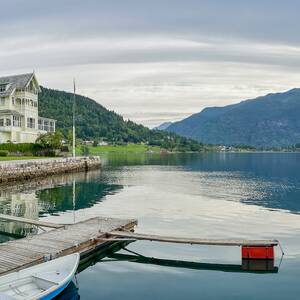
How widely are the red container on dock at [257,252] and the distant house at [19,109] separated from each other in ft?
233

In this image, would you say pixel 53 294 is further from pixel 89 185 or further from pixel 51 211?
pixel 89 185

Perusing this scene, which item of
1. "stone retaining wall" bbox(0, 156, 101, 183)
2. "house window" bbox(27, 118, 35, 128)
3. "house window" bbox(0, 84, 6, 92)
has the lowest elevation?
"stone retaining wall" bbox(0, 156, 101, 183)

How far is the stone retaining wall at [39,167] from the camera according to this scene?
5688 cm

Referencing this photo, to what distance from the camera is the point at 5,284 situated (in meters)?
14.7

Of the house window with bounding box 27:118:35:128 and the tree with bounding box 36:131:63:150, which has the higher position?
the house window with bounding box 27:118:35:128

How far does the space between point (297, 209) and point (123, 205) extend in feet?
54.3

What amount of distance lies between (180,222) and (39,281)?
713 inches

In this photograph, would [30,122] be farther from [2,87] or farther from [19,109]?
[2,87]

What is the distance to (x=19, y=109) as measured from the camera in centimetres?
8738

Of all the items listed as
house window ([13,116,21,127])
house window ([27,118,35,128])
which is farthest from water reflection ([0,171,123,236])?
Answer: house window ([27,118,35,128])

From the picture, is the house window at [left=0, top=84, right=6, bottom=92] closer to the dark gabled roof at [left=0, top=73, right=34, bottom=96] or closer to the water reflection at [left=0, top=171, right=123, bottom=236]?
the dark gabled roof at [left=0, top=73, right=34, bottom=96]

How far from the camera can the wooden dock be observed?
17656 millimetres

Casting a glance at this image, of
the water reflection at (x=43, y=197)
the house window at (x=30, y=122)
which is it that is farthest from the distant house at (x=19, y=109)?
the water reflection at (x=43, y=197)

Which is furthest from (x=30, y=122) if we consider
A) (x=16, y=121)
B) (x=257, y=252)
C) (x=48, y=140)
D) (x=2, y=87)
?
(x=257, y=252)
